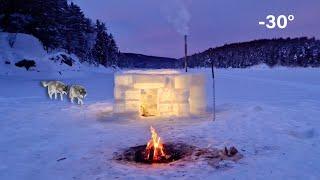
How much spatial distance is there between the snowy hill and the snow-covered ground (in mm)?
24093

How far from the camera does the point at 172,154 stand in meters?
7.92

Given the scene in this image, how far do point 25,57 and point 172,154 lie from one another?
3382 cm

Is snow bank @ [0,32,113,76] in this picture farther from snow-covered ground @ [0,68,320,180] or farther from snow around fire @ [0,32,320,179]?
snow-covered ground @ [0,68,320,180]

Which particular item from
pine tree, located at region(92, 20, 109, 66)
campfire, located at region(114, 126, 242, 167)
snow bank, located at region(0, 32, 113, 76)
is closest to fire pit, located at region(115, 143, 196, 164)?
campfire, located at region(114, 126, 242, 167)

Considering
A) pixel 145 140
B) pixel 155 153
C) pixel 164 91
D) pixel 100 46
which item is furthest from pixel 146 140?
pixel 100 46

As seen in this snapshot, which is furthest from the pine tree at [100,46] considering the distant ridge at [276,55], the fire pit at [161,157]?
the fire pit at [161,157]

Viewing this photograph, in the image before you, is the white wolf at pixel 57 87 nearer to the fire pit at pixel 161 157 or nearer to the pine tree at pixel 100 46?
the fire pit at pixel 161 157

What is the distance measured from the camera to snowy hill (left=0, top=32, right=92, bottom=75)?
1469 inches

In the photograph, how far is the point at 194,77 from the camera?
12.9m

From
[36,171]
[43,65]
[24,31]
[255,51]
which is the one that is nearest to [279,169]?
[36,171]

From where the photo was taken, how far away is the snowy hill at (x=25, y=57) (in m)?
37.3

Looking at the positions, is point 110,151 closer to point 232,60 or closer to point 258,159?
point 258,159

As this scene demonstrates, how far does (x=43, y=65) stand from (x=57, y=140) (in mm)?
32245

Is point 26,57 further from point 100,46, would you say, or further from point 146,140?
point 100,46
